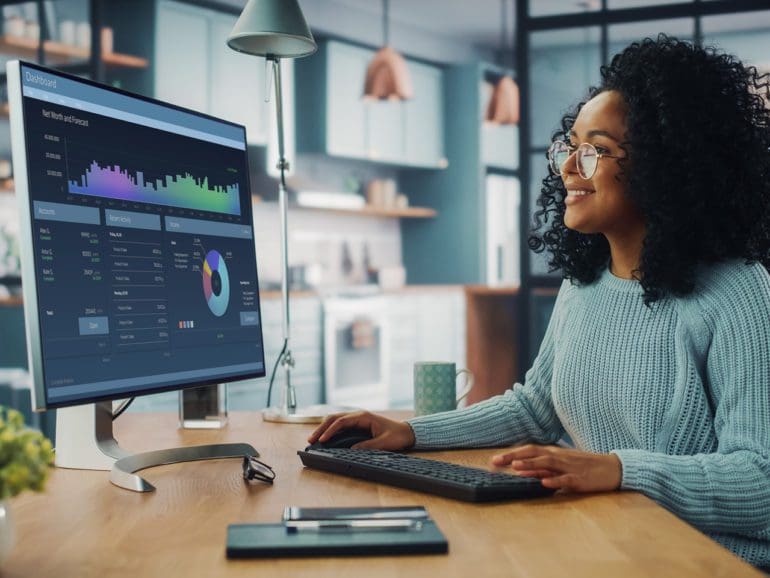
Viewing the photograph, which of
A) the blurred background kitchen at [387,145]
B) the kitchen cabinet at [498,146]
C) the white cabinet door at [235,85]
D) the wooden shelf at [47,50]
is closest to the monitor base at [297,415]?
the blurred background kitchen at [387,145]

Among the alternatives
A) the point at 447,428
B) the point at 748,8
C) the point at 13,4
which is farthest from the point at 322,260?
the point at 447,428

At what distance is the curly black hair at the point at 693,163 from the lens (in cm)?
140

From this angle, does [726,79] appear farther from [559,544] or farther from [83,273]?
[83,273]

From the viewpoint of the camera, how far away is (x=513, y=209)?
8312 millimetres

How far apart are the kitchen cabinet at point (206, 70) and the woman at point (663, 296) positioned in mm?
4151

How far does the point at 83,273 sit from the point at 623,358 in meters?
0.78

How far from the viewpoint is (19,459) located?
69 cm

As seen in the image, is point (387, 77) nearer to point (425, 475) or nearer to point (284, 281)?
point (284, 281)

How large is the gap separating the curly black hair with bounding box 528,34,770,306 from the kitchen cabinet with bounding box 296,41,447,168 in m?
4.91

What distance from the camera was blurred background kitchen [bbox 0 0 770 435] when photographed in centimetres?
401

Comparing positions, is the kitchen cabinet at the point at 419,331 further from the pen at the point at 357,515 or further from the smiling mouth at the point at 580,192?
the pen at the point at 357,515

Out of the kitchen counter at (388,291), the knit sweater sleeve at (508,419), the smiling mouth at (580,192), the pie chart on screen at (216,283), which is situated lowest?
the kitchen counter at (388,291)

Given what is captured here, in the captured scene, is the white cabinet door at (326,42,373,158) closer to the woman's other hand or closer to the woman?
the woman

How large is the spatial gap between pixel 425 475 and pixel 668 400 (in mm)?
432
